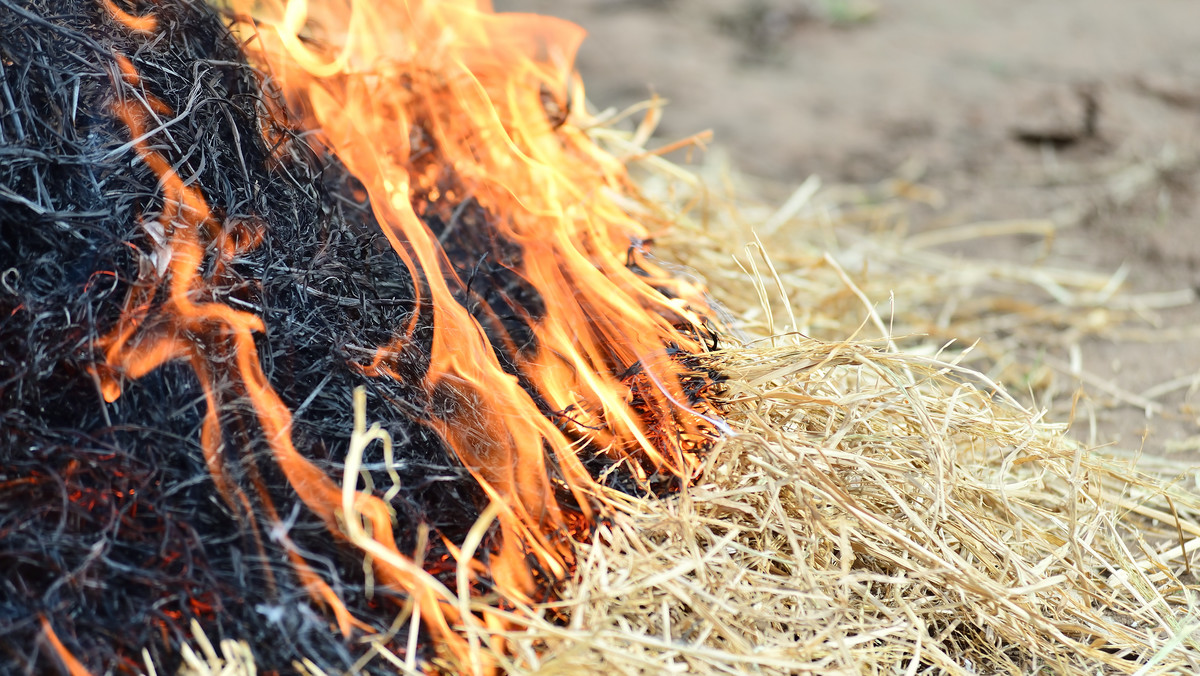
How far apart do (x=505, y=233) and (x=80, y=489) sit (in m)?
1.13

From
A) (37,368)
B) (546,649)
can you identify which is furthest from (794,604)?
(37,368)

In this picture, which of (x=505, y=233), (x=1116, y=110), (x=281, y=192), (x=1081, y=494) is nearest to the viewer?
(x=281, y=192)

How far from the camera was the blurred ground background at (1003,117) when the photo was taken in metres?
3.04

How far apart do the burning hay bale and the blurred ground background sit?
1059 mm

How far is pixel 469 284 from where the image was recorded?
6.18ft

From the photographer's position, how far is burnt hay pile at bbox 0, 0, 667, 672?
56.4 inches

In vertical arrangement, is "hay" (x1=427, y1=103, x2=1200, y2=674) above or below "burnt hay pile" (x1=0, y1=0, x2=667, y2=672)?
below

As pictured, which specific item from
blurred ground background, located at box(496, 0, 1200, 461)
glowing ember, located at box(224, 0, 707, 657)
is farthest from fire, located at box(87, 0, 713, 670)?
blurred ground background, located at box(496, 0, 1200, 461)

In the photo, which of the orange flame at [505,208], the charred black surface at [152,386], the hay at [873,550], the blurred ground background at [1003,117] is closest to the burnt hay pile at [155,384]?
the charred black surface at [152,386]

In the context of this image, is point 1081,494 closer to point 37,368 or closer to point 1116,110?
point 37,368

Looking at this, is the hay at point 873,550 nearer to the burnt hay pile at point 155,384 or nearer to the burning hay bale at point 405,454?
the burning hay bale at point 405,454

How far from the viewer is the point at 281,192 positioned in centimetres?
183

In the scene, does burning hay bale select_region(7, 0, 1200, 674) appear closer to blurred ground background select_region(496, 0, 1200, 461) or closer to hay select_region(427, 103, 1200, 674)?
hay select_region(427, 103, 1200, 674)

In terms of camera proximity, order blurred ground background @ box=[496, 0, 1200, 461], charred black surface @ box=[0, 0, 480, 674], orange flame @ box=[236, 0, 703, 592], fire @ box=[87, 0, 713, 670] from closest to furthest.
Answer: charred black surface @ box=[0, 0, 480, 674]
fire @ box=[87, 0, 713, 670]
orange flame @ box=[236, 0, 703, 592]
blurred ground background @ box=[496, 0, 1200, 461]
